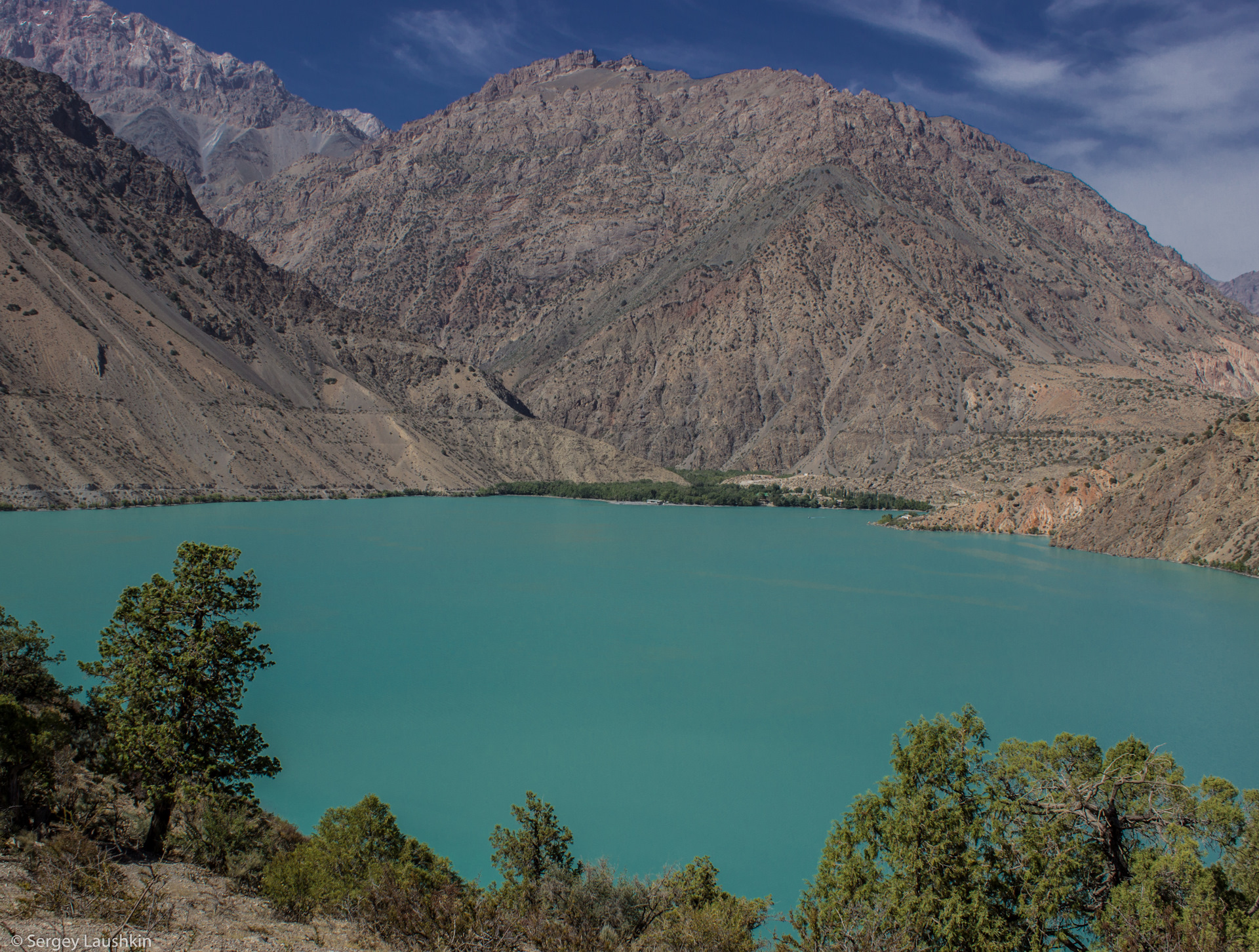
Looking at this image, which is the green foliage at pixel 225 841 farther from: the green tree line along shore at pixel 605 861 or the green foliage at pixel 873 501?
the green foliage at pixel 873 501

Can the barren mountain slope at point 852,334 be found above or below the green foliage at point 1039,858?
above

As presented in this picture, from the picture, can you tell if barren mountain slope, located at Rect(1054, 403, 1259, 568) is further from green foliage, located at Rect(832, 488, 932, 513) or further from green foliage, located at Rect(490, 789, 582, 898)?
green foliage, located at Rect(490, 789, 582, 898)

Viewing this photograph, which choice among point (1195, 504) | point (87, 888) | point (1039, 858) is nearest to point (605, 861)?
point (1039, 858)

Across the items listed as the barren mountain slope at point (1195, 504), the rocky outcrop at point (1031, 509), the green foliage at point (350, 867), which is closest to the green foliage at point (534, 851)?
the green foliage at point (350, 867)

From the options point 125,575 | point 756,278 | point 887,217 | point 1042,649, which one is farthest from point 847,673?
point 887,217

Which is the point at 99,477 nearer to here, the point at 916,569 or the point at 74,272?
the point at 74,272

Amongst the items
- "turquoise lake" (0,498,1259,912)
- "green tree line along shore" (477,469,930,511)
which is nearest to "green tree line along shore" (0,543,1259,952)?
"turquoise lake" (0,498,1259,912)
